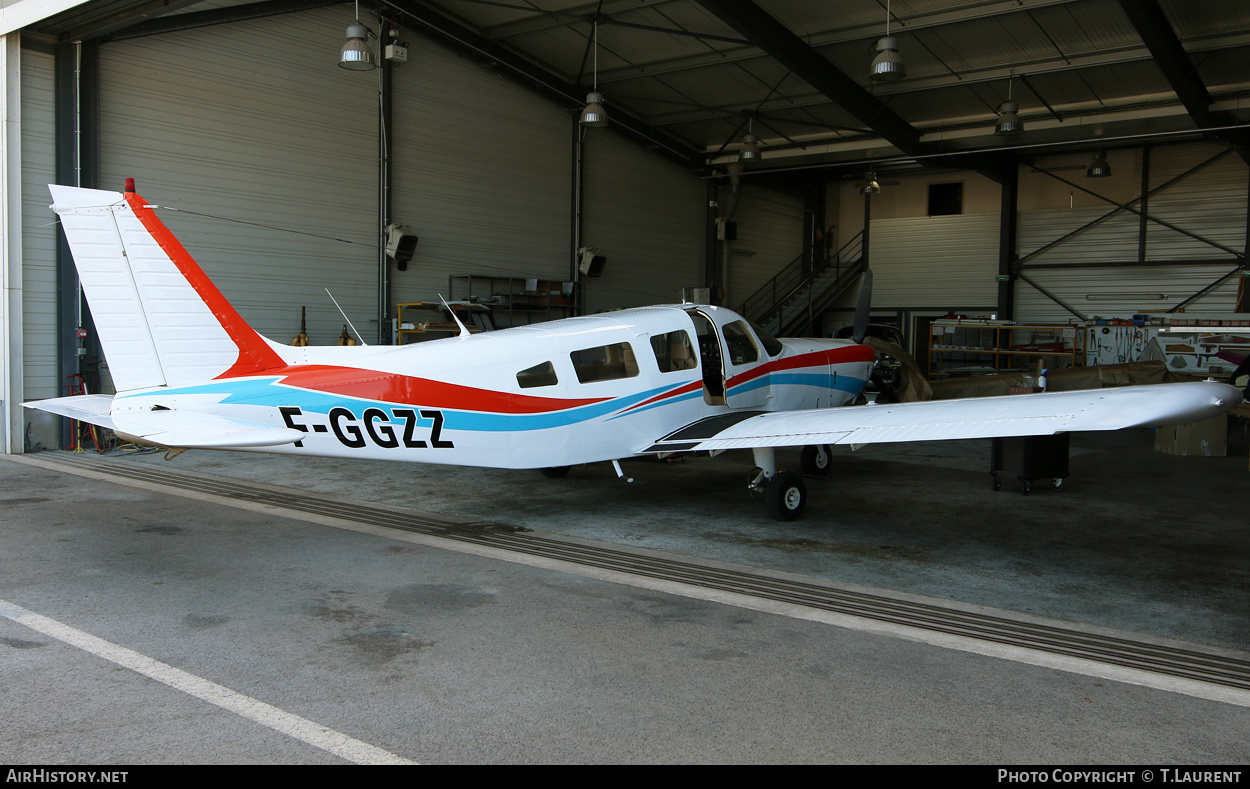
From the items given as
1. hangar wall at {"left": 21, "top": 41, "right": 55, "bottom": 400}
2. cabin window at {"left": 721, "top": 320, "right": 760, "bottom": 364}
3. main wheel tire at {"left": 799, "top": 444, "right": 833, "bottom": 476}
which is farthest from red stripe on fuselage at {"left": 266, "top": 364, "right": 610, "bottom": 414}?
hangar wall at {"left": 21, "top": 41, "right": 55, "bottom": 400}

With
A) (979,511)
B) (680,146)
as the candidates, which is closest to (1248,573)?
(979,511)

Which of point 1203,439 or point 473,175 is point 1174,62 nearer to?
point 1203,439

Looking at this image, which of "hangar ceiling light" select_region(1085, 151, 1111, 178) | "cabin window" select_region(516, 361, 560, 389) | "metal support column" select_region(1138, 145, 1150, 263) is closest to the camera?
"cabin window" select_region(516, 361, 560, 389)

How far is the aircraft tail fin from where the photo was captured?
5.90 meters

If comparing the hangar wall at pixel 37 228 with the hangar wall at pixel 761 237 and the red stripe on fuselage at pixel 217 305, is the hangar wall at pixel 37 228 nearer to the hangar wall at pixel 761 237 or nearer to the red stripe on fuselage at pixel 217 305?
the red stripe on fuselage at pixel 217 305

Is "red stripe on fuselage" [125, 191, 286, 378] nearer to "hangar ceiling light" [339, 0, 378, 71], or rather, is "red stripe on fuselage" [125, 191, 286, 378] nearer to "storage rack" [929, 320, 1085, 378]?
"hangar ceiling light" [339, 0, 378, 71]

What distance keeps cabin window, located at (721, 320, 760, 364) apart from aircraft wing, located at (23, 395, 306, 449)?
4.27 meters

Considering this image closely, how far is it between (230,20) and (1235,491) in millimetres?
15790

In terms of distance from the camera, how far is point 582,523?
7.61m

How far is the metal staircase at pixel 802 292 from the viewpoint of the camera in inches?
990

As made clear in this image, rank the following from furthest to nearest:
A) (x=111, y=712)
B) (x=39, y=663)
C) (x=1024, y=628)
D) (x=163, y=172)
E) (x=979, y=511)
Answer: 1. (x=163, y=172)
2. (x=979, y=511)
3. (x=1024, y=628)
4. (x=39, y=663)
5. (x=111, y=712)

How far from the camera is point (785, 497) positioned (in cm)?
767

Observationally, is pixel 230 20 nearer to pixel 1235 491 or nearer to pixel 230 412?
pixel 230 412

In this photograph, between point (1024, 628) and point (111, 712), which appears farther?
point (1024, 628)
